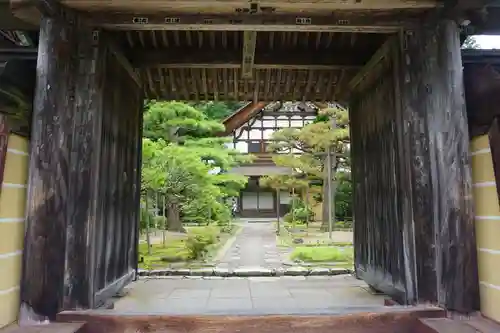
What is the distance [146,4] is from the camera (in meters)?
2.61

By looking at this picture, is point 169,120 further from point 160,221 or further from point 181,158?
point 160,221

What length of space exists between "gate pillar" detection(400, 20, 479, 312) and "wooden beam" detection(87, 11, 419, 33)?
242 mm

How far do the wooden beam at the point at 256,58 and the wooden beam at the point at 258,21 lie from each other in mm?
940

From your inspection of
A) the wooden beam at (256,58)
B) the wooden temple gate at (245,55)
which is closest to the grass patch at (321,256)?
the wooden temple gate at (245,55)

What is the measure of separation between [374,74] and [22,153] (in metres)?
3.03

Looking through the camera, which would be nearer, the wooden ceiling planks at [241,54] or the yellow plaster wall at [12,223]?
the yellow plaster wall at [12,223]

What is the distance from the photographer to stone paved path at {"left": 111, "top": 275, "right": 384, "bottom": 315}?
299 cm

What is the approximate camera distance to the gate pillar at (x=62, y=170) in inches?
93.3

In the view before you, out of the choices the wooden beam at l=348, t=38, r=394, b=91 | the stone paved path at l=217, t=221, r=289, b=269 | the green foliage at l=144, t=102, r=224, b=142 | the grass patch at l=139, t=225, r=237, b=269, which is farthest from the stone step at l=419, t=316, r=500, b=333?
the green foliage at l=144, t=102, r=224, b=142

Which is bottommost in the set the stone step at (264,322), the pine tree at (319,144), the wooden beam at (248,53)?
the stone step at (264,322)

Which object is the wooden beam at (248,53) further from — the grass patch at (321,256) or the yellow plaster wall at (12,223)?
the grass patch at (321,256)

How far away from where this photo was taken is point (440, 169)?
256 centimetres

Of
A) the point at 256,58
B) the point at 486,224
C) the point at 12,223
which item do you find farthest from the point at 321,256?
the point at 12,223

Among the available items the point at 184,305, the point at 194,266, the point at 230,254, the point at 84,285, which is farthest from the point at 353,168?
the point at 230,254
